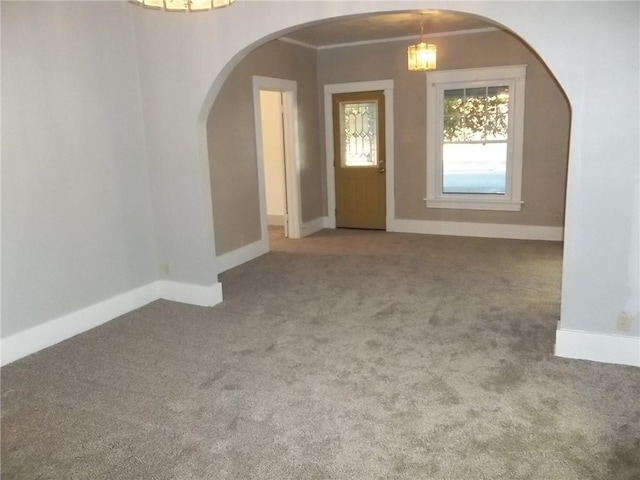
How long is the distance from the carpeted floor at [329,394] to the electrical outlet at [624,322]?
0.78 feet

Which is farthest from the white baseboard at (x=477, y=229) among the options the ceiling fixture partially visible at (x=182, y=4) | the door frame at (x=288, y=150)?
the ceiling fixture partially visible at (x=182, y=4)

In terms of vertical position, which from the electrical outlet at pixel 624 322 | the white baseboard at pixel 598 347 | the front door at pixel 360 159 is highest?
the front door at pixel 360 159

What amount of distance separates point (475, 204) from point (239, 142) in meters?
3.18

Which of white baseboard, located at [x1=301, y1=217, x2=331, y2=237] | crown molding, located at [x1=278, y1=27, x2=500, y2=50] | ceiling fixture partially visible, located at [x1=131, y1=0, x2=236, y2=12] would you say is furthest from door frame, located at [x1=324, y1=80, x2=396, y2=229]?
ceiling fixture partially visible, located at [x1=131, y1=0, x2=236, y2=12]

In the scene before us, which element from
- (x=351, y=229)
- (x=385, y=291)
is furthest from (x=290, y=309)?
(x=351, y=229)

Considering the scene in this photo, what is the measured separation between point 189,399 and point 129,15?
124 inches

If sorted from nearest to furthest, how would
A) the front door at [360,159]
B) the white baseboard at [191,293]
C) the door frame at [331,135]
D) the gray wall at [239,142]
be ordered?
the white baseboard at [191,293] < the gray wall at [239,142] < the door frame at [331,135] < the front door at [360,159]

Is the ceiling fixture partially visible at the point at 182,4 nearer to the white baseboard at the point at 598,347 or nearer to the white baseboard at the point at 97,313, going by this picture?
the white baseboard at the point at 97,313

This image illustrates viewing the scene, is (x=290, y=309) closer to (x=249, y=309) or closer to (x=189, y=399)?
(x=249, y=309)

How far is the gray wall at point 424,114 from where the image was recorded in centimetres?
618

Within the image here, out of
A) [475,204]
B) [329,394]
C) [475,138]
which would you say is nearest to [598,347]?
[329,394]

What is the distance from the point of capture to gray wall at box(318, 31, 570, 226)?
618 cm

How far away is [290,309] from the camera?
14.2 ft

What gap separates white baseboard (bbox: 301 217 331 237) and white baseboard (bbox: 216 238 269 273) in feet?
3.22
